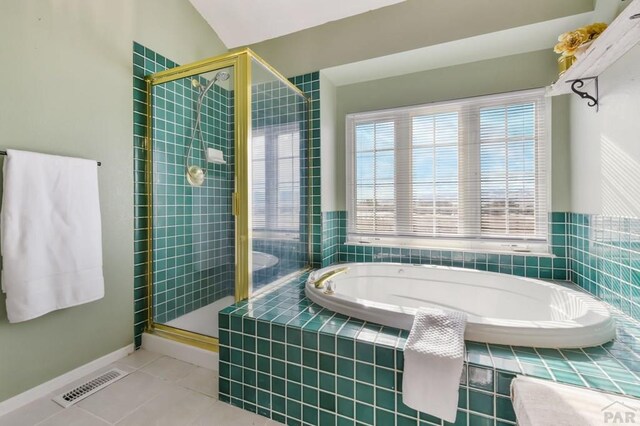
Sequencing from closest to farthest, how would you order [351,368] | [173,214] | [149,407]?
[351,368], [149,407], [173,214]

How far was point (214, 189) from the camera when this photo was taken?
194 centimetres

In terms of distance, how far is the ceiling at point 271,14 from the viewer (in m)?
2.29

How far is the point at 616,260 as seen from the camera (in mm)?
1552

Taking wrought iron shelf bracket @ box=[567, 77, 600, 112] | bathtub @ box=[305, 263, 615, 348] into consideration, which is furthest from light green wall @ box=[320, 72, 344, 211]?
wrought iron shelf bracket @ box=[567, 77, 600, 112]

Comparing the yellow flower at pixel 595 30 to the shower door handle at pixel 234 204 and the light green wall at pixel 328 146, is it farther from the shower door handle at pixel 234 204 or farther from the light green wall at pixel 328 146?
the shower door handle at pixel 234 204

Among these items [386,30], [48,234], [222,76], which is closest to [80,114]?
[48,234]

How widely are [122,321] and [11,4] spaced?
6.07 ft

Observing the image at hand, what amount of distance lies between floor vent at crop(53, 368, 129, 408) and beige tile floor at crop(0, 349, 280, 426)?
3 centimetres

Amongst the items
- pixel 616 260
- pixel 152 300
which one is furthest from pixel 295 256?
pixel 616 260

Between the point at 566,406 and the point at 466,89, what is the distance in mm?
2213

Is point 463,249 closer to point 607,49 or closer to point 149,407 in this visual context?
point 607,49

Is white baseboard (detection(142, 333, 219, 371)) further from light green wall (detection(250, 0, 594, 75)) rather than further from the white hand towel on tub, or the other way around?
light green wall (detection(250, 0, 594, 75))

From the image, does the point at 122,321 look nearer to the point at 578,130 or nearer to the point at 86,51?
the point at 86,51

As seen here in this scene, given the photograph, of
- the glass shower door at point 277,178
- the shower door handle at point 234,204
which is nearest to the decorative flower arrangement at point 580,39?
the glass shower door at point 277,178
